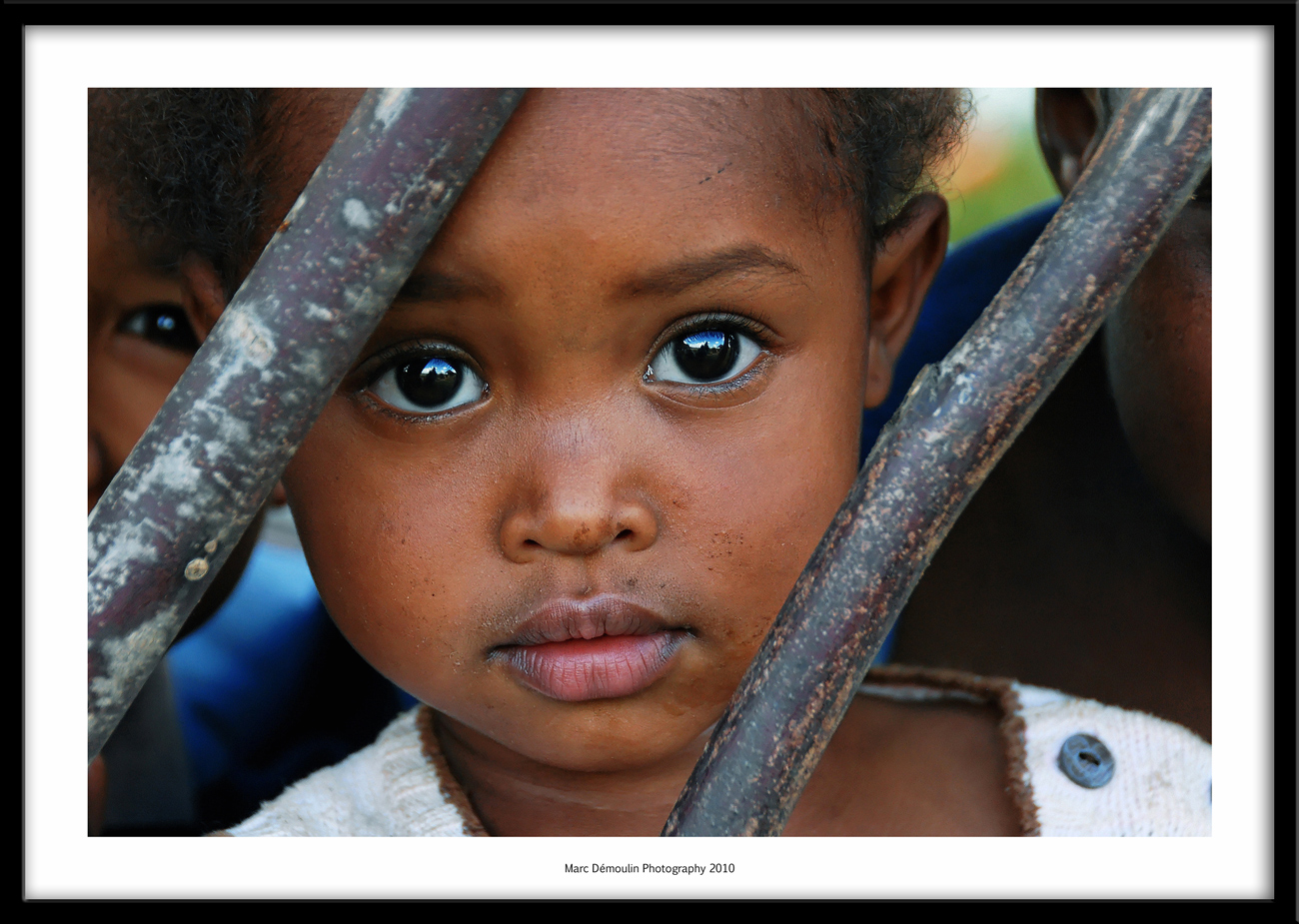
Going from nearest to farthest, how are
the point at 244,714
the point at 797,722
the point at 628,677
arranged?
1. the point at 797,722
2. the point at 628,677
3. the point at 244,714

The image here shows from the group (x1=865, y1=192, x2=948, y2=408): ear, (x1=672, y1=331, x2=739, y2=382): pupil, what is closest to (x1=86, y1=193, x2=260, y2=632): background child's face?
(x1=672, y1=331, x2=739, y2=382): pupil

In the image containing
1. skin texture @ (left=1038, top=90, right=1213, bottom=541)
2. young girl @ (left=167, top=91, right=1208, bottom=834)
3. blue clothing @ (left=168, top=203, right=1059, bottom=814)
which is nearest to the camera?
young girl @ (left=167, top=91, right=1208, bottom=834)

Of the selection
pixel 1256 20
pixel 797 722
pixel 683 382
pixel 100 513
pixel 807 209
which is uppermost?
pixel 1256 20

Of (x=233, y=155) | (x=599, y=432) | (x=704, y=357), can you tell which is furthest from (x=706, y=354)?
(x=233, y=155)

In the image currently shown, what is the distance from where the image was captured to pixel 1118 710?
35.2 inches

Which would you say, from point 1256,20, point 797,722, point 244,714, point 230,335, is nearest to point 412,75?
point 230,335

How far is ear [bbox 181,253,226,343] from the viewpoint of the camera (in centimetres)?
80

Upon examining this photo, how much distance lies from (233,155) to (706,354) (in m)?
0.37

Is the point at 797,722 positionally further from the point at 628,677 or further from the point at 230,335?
the point at 230,335

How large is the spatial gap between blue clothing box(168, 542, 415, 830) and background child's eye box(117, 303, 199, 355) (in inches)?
19.5

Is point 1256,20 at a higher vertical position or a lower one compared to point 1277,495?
higher

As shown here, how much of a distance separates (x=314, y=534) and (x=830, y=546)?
382 mm

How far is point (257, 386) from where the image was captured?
21.2 inches

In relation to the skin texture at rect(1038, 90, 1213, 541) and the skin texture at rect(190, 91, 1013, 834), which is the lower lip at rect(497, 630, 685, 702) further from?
the skin texture at rect(1038, 90, 1213, 541)
